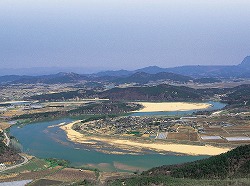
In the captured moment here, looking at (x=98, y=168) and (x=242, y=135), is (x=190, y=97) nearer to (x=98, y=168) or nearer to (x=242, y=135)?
(x=242, y=135)

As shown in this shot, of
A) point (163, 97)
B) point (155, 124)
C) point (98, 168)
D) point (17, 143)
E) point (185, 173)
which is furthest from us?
point (163, 97)

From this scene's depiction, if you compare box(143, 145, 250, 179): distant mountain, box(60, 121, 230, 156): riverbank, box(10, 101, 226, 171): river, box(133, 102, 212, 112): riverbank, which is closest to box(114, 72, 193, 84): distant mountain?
→ box(133, 102, 212, 112): riverbank

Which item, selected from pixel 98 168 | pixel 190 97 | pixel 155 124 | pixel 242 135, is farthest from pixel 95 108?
pixel 98 168

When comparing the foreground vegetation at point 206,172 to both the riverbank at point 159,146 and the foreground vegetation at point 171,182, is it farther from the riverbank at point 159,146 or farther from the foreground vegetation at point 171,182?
the riverbank at point 159,146

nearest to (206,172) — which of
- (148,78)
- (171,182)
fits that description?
(171,182)

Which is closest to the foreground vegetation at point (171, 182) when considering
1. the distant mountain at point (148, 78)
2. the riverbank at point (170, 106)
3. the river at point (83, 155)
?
the river at point (83, 155)
